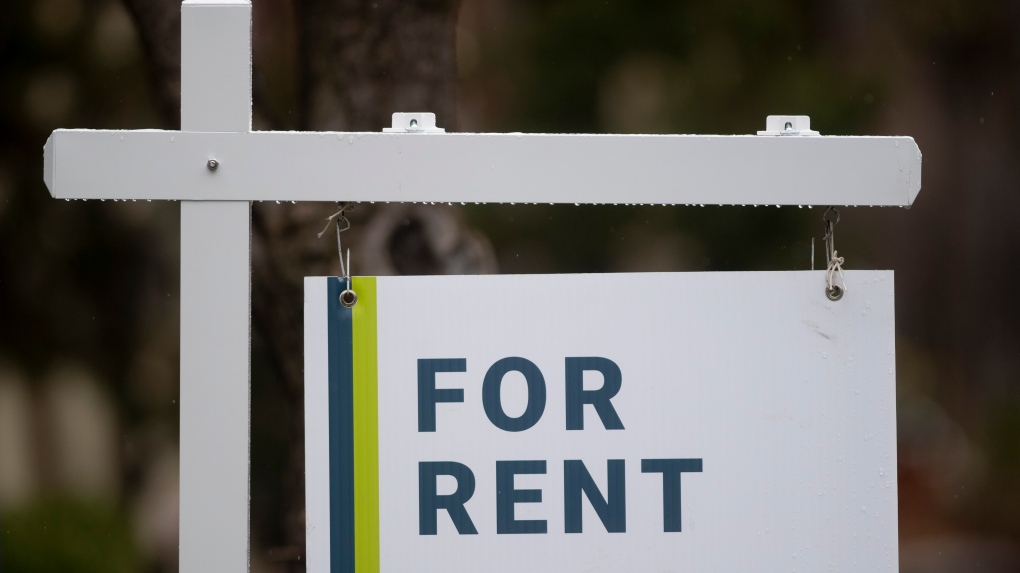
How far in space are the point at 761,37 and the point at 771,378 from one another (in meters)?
1.70

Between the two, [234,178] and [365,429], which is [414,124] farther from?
[365,429]

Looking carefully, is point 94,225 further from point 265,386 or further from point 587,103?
point 587,103

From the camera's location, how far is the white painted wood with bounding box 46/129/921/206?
2.92 feet

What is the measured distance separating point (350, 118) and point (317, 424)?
4.31 ft

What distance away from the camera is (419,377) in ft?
2.99

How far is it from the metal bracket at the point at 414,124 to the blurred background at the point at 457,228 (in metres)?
1.14

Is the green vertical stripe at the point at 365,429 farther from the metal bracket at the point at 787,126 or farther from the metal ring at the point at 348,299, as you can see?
the metal bracket at the point at 787,126

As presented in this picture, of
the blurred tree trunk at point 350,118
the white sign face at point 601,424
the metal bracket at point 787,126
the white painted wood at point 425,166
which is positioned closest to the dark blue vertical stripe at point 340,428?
the white sign face at point 601,424

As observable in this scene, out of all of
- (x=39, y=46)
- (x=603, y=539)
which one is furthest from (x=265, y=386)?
(x=603, y=539)

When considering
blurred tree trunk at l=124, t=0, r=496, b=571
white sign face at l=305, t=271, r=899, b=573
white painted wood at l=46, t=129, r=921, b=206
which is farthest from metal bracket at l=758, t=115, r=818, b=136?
blurred tree trunk at l=124, t=0, r=496, b=571

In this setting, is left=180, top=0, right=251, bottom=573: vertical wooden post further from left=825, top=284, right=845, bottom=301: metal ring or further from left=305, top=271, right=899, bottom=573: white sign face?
left=825, top=284, right=845, bottom=301: metal ring

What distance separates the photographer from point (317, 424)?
90cm

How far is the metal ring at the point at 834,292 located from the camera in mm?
922

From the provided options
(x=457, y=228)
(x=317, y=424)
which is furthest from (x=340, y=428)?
(x=457, y=228)
